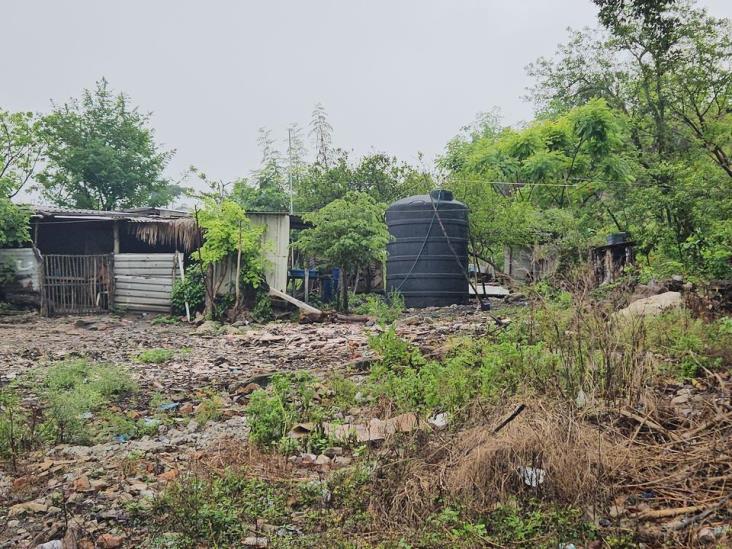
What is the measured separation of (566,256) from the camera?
11.1 meters

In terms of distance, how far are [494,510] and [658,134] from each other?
14.4 meters

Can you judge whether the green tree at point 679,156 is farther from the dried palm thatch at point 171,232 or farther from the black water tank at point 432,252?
the dried palm thatch at point 171,232

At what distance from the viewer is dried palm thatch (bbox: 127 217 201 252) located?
14.4 metres

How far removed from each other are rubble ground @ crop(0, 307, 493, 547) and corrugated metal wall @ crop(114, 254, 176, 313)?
86cm

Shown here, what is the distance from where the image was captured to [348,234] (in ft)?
43.3

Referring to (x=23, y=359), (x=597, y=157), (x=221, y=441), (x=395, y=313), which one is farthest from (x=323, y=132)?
(x=221, y=441)

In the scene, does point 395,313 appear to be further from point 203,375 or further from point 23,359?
point 23,359

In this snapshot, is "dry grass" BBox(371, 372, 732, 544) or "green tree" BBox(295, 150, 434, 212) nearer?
"dry grass" BBox(371, 372, 732, 544)

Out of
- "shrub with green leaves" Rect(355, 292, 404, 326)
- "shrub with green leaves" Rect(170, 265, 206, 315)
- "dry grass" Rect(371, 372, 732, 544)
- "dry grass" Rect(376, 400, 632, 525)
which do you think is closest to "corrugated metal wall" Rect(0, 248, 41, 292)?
"shrub with green leaves" Rect(170, 265, 206, 315)

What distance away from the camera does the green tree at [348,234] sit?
13.1 meters

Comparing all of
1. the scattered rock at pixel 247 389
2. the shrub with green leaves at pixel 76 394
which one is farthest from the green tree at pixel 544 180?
the shrub with green leaves at pixel 76 394

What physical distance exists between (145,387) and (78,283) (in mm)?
9244

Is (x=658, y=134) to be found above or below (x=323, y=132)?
below

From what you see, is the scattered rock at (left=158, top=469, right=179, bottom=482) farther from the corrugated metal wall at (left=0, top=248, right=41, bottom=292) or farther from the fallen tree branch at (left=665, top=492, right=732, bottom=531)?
the corrugated metal wall at (left=0, top=248, right=41, bottom=292)
